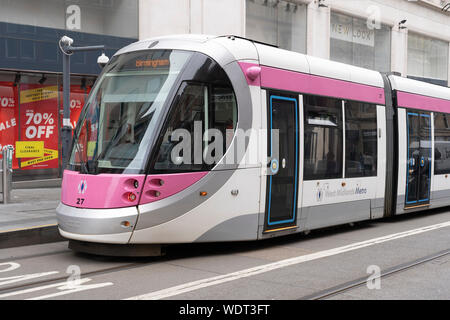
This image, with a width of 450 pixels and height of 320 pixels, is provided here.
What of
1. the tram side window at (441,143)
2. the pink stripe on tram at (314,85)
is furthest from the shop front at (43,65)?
the tram side window at (441,143)

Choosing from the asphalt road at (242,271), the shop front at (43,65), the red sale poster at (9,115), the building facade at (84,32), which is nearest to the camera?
the asphalt road at (242,271)

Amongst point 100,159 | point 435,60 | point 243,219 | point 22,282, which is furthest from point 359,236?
point 435,60

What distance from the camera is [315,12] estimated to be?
24.5m

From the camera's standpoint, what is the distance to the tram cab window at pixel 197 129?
24.4ft

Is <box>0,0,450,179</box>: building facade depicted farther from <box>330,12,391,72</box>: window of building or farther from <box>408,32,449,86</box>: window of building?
<box>408,32,449,86</box>: window of building

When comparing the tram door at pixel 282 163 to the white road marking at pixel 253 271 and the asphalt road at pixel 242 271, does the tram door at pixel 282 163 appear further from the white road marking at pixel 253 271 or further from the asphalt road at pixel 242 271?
the white road marking at pixel 253 271

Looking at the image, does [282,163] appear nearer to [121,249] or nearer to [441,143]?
[121,249]

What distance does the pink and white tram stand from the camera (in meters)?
7.35

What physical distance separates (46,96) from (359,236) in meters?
11.4

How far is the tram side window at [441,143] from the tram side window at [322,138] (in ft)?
14.6

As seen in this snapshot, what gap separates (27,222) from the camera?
9.86 metres

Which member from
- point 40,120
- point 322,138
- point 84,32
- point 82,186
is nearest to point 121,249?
point 82,186

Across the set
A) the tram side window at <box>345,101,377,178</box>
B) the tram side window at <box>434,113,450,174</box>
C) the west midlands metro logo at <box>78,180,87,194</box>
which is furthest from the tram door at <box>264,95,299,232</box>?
the tram side window at <box>434,113,450,174</box>

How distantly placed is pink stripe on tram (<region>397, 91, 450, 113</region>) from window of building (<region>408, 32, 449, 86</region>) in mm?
18086
